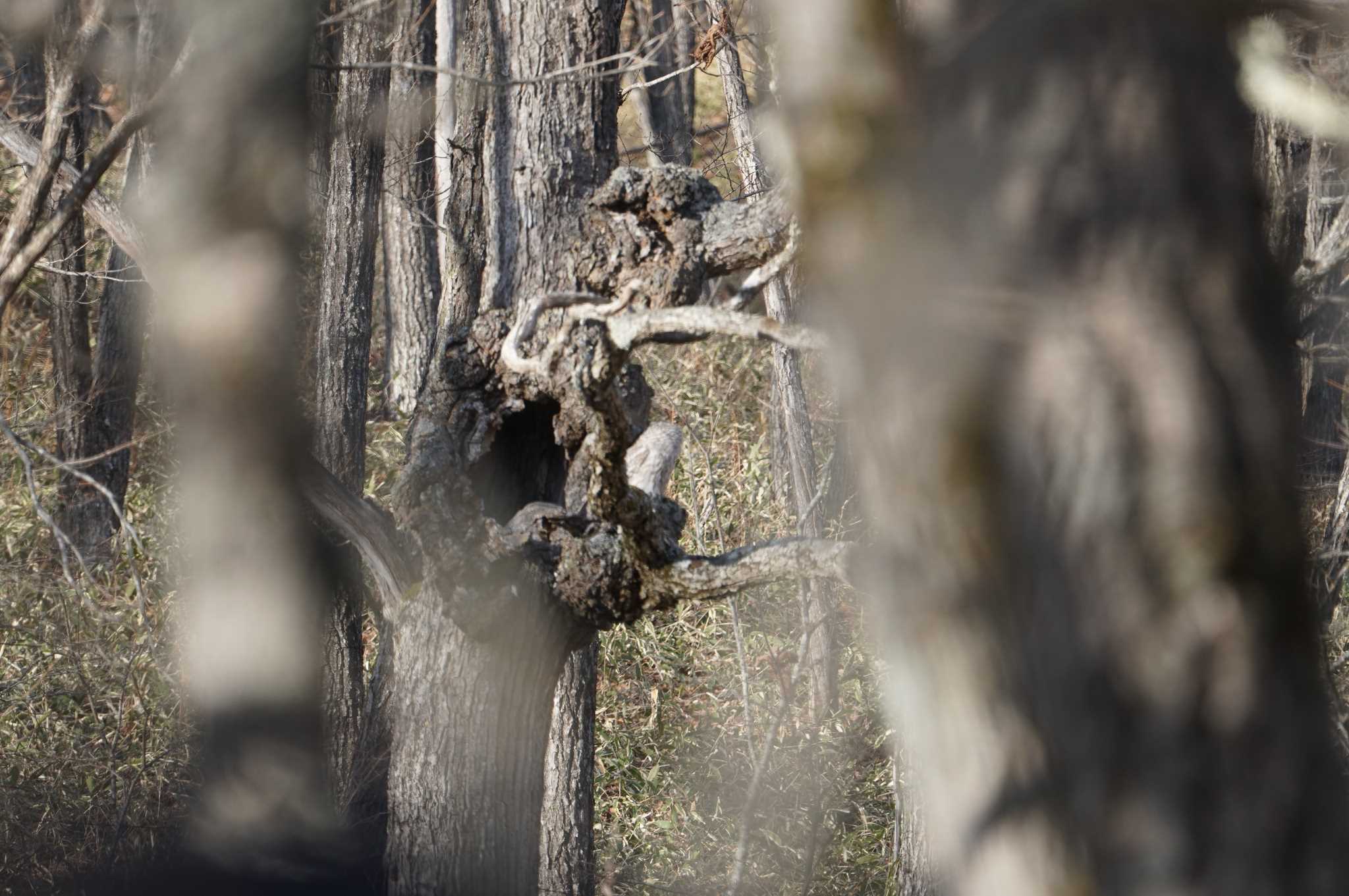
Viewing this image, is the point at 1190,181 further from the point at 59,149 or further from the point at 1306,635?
the point at 59,149

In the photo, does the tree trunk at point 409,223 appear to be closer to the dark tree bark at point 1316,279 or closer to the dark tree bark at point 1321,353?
the dark tree bark at point 1316,279

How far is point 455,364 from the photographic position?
12.2 feet

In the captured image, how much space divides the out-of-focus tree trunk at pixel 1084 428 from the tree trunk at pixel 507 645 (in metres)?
2.18

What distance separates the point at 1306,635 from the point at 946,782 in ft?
1.57

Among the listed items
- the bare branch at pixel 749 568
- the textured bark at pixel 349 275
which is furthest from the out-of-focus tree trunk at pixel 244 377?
the textured bark at pixel 349 275

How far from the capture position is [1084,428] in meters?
1.42

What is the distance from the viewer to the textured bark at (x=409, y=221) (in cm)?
799

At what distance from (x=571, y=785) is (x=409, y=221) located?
562cm

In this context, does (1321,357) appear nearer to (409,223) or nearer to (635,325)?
(635,325)

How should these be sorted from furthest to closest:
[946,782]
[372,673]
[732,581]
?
[372,673], [732,581], [946,782]

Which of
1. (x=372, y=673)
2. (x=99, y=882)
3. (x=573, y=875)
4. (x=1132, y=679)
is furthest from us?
(x=372, y=673)

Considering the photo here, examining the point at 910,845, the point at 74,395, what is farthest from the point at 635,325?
the point at 74,395

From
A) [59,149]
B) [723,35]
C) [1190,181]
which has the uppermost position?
[723,35]

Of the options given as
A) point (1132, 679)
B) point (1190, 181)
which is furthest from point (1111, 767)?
point (1190, 181)
